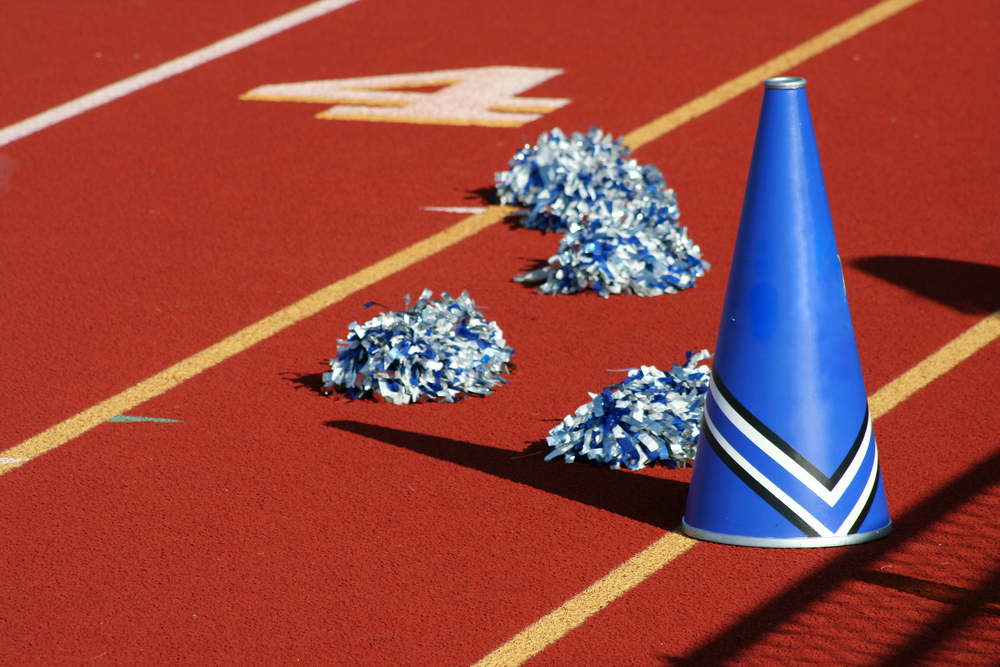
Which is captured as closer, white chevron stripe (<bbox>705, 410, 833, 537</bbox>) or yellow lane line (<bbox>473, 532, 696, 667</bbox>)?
yellow lane line (<bbox>473, 532, 696, 667</bbox>)

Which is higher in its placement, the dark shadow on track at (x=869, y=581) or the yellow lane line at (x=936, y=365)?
the yellow lane line at (x=936, y=365)

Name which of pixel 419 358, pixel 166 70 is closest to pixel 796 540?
pixel 419 358

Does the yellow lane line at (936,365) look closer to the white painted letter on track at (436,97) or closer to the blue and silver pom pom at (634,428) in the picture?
the blue and silver pom pom at (634,428)

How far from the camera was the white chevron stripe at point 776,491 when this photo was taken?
3934 mm

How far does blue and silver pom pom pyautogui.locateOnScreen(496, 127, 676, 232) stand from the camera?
23.5 feet

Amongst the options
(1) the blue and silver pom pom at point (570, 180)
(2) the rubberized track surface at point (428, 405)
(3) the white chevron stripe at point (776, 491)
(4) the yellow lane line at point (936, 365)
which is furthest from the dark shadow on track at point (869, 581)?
(1) the blue and silver pom pom at point (570, 180)

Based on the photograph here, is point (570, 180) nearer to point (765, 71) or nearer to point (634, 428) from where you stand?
point (634, 428)

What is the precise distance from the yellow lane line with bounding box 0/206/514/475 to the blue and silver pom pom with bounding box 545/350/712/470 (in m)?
1.82

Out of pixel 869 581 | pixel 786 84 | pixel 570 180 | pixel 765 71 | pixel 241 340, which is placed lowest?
pixel 241 340

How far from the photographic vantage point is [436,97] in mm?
9703

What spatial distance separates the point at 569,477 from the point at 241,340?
2.07 metres

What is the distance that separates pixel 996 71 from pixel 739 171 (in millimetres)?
2784

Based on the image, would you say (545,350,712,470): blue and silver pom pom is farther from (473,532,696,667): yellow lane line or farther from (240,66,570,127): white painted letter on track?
(240,66,570,127): white painted letter on track

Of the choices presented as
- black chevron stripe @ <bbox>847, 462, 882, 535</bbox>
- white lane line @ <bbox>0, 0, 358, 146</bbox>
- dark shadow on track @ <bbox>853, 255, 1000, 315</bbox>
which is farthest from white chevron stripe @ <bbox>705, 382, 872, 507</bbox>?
white lane line @ <bbox>0, 0, 358, 146</bbox>
